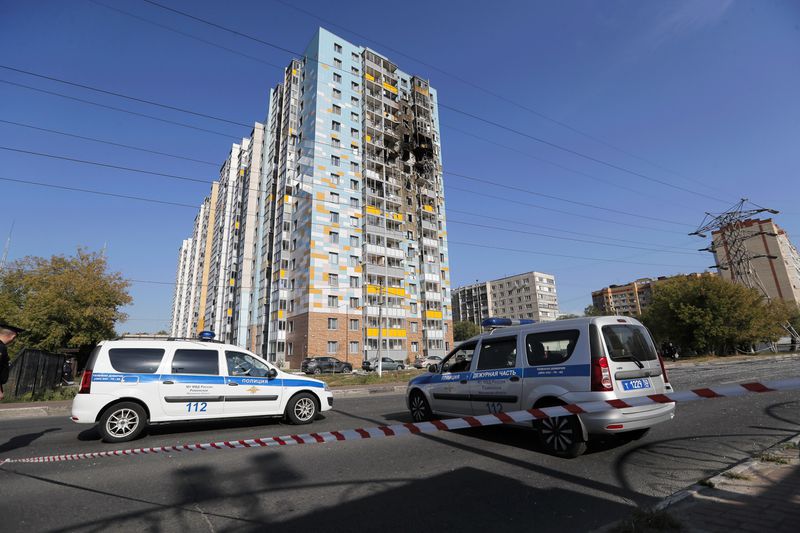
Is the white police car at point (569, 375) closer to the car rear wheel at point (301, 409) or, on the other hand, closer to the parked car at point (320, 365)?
the car rear wheel at point (301, 409)

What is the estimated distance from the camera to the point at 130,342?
292 inches

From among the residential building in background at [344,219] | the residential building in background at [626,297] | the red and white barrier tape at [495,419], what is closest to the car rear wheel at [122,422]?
the red and white barrier tape at [495,419]

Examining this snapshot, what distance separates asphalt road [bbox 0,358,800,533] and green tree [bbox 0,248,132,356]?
31523mm

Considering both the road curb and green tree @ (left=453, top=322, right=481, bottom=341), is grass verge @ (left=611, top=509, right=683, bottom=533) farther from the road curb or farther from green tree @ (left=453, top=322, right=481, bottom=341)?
green tree @ (left=453, top=322, right=481, bottom=341)

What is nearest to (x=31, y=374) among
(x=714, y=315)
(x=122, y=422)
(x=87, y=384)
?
(x=87, y=384)

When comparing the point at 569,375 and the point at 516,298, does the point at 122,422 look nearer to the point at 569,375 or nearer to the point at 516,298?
the point at 569,375

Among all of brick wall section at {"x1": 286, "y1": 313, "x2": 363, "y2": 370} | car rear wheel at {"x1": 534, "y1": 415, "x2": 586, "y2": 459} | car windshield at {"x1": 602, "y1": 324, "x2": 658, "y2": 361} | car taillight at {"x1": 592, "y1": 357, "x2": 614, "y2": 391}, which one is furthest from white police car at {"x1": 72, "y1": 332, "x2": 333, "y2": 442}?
brick wall section at {"x1": 286, "y1": 313, "x2": 363, "y2": 370}

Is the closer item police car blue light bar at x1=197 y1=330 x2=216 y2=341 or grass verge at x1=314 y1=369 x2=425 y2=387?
police car blue light bar at x1=197 y1=330 x2=216 y2=341

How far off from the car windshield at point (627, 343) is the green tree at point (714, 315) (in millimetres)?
43472

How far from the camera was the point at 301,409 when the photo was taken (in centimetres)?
838

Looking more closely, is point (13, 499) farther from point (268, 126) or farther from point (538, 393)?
point (268, 126)

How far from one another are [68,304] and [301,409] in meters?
34.1

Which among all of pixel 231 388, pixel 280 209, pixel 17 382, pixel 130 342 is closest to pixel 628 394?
pixel 231 388

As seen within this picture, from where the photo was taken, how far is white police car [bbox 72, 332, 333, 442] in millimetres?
6910
